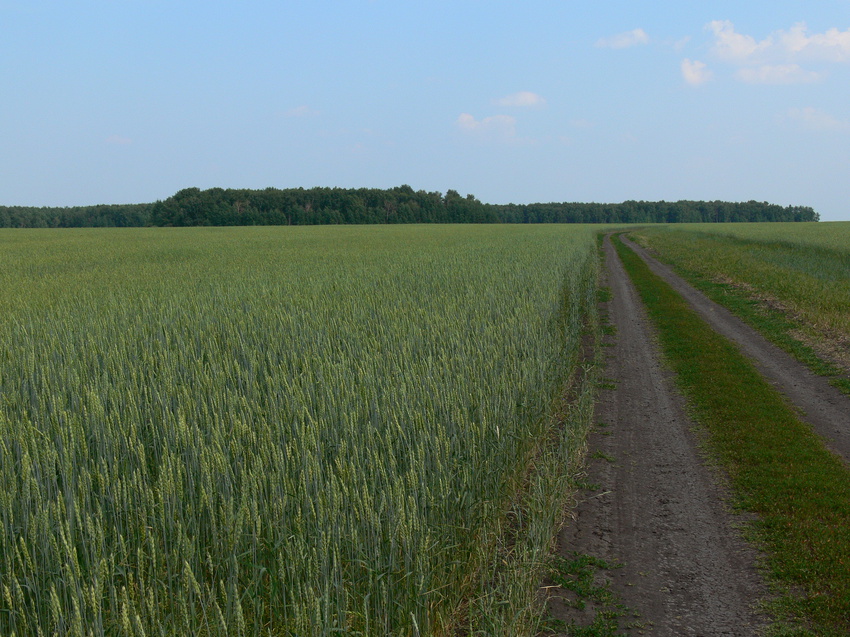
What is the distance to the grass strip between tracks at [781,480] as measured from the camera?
388 centimetres

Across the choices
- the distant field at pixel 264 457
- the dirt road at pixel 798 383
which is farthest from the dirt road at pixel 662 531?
the dirt road at pixel 798 383

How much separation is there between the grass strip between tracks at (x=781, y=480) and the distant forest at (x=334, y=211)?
90.3m

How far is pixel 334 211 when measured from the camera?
99.1 m

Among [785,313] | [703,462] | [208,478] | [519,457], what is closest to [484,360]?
[519,457]

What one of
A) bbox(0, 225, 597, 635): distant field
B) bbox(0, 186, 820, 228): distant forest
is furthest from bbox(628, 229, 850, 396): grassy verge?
bbox(0, 186, 820, 228): distant forest

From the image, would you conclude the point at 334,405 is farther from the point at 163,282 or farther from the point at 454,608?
the point at 163,282

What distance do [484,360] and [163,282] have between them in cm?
1036

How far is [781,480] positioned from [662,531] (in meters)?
1.51

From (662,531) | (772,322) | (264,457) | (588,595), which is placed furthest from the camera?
(772,322)

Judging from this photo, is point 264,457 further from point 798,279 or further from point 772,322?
point 798,279

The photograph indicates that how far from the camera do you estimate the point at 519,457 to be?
5.42m

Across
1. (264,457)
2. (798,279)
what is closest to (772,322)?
(798,279)

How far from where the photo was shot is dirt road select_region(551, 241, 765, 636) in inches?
148

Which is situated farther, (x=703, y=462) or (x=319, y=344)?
(x=319, y=344)
